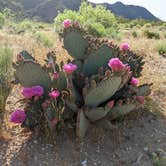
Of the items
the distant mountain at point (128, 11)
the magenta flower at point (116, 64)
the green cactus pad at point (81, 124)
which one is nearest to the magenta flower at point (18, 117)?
the green cactus pad at point (81, 124)

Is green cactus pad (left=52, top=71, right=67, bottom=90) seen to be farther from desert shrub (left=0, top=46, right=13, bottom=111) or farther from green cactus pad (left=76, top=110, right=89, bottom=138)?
desert shrub (left=0, top=46, right=13, bottom=111)

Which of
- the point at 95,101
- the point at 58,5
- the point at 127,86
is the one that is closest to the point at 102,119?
the point at 95,101

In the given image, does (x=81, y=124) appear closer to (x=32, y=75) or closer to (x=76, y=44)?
(x=32, y=75)

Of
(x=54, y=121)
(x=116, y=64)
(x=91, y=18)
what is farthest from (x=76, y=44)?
(x=91, y=18)

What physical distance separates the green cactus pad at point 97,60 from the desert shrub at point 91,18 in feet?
24.8

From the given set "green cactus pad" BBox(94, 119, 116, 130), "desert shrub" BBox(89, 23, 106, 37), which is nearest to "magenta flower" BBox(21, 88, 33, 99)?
"green cactus pad" BBox(94, 119, 116, 130)

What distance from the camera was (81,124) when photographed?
14.7ft

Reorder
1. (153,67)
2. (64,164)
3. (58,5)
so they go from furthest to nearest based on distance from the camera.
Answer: (58,5), (153,67), (64,164)

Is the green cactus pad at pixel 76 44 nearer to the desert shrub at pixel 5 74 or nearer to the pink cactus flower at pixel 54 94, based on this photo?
the desert shrub at pixel 5 74

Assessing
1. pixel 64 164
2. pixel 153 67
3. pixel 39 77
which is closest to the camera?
pixel 64 164

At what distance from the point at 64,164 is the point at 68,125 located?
43cm

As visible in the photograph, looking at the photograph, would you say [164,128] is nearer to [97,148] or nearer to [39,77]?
[97,148]

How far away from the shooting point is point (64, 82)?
15.4 ft

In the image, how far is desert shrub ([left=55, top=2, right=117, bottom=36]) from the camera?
1272 cm
